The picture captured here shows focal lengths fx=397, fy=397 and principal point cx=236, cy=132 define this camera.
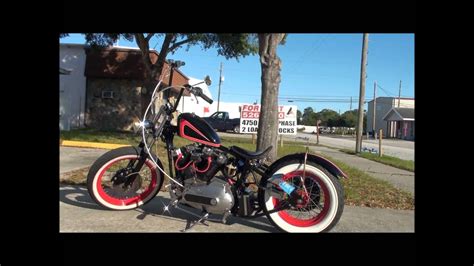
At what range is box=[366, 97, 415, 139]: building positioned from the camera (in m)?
49.9

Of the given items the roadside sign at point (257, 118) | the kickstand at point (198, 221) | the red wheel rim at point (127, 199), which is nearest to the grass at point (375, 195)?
the kickstand at point (198, 221)

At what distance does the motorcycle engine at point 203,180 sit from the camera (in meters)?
3.94

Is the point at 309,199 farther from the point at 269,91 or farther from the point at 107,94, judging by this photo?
the point at 107,94

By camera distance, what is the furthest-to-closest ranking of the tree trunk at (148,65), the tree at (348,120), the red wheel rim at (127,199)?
the tree at (348,120)
the tree trunk at (148,65)
the red wheel rim at (127,199)

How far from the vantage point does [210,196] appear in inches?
155

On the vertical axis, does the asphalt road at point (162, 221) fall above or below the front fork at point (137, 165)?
below

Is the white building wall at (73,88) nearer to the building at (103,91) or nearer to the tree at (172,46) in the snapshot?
the building at (103,91)

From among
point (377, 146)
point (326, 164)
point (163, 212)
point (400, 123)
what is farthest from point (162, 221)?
point (400, 123)

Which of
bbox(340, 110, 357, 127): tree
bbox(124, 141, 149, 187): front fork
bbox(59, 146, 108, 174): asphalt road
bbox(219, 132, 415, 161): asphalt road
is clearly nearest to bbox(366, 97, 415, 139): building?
bbox(340, 110, 357, 127): tree

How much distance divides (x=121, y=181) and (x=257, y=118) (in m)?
9.15

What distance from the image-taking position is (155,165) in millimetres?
4371

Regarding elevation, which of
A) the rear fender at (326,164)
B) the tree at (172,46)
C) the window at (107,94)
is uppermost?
the tree at (172,46)
